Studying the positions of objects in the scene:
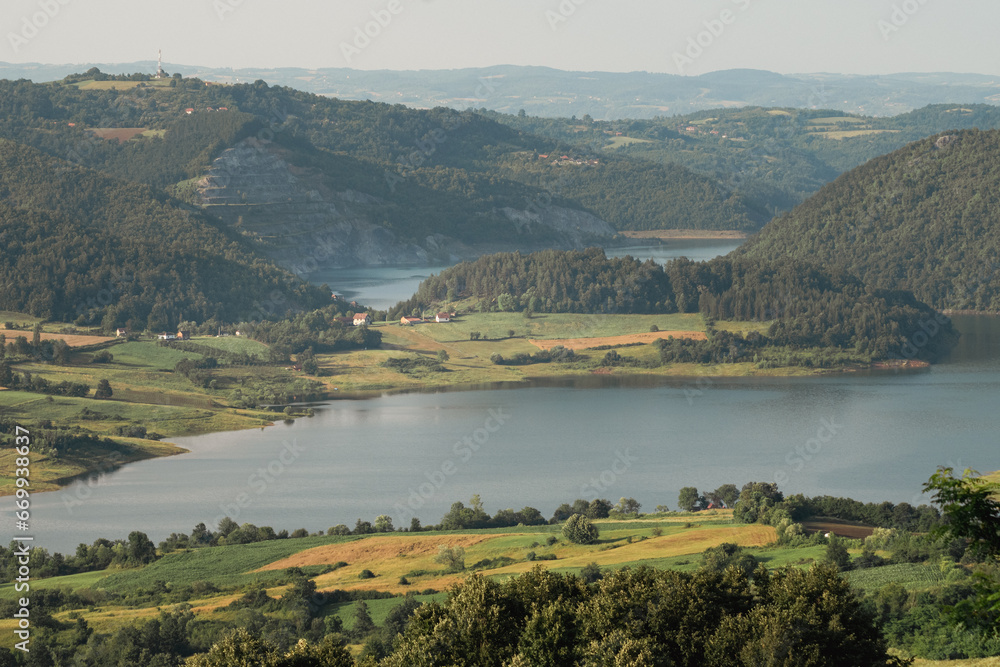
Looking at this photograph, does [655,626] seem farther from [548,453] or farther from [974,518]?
[548,453]

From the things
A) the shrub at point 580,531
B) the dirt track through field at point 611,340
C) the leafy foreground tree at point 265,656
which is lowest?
the shrub at point 580,531

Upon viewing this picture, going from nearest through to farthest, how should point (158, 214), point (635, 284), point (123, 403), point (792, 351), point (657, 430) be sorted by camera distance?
point (657, 430) < point (123, 403) < point (792, 351) < point (635, 284) < point (158, 214)

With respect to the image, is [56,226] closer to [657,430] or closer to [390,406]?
[390,406]

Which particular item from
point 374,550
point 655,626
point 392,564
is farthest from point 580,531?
point 655,626

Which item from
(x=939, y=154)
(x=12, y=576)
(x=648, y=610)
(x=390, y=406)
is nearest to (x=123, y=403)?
(x=390, y=406)

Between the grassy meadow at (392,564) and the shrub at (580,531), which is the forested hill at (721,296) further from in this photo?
the shrub at (580,531)

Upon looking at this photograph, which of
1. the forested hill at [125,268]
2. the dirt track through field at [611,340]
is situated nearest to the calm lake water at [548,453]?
the dirt track through field at [611,340]
